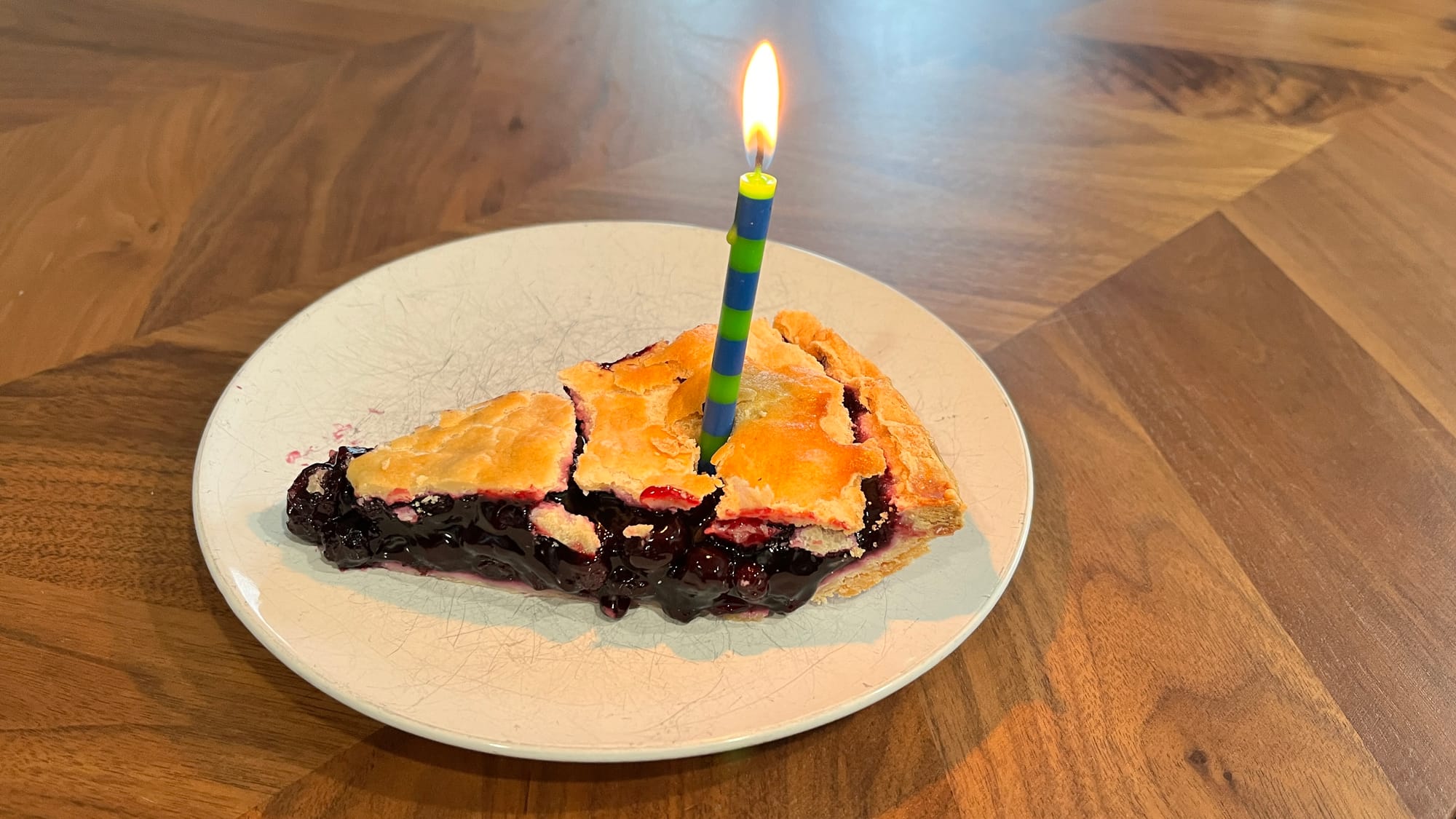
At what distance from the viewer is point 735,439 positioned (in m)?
1.17

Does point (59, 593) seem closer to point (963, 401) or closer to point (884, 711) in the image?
point (884, 711)

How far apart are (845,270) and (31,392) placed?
132cm

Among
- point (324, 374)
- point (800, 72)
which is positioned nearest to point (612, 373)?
point (324, 374)

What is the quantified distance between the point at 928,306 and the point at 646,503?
33.3 inches

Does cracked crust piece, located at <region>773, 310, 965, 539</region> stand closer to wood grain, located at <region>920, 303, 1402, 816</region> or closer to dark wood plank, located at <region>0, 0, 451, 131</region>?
wood grain, located at <region>920, 303, 1402, 816</region>

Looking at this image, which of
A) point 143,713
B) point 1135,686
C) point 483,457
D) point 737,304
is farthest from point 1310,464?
point 143,713

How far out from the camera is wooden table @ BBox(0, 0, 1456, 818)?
3.57 feet

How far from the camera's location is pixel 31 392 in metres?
1.45

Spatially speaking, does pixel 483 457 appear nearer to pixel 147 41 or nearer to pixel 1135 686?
pixel 1135 686

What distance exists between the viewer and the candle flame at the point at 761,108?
99 cm

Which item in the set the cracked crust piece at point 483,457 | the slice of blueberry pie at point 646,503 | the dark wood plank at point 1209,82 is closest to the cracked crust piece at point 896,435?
the slice of blueberry pie at point 646,503

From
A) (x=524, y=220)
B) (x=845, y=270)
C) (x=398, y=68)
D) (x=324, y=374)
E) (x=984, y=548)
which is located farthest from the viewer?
(x=398, y=68)

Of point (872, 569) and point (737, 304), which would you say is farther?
point (872, 569)

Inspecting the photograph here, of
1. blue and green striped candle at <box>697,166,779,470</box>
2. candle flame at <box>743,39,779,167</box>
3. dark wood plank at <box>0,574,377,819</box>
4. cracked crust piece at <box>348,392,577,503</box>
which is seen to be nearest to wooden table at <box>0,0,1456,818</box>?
dark wood plank at <box>0,574,377,819</box>
